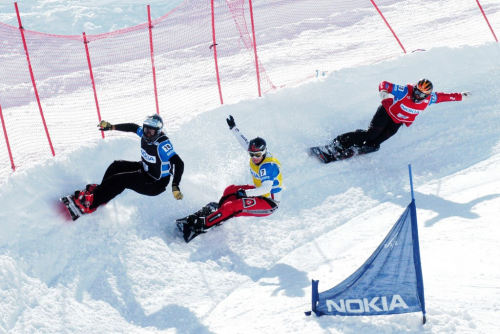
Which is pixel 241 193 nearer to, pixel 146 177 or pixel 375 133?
pixel 146 177

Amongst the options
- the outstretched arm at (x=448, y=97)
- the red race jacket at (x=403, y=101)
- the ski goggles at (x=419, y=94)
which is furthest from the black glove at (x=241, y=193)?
the outstretched arm at (x=448, y=97)

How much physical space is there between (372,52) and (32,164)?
389 inches

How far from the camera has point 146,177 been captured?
7.59 m

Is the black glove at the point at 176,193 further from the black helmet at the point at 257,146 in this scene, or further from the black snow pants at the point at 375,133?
the black snow pants at the point at 375,133

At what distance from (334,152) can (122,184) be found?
3.91m

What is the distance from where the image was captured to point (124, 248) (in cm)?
725

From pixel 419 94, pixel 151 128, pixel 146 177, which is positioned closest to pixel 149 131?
pixel 151 128

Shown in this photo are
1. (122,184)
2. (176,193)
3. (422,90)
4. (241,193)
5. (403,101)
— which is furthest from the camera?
(403,101)

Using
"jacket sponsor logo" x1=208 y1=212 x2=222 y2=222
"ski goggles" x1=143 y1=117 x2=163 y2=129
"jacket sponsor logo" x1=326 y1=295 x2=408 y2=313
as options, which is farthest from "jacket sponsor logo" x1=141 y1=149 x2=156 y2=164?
"jacket sponsor logo" x1=326 y1=295 x2=408 y2=313

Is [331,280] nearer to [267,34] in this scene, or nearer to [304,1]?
[267,34]

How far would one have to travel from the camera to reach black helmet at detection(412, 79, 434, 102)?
9.01 metres

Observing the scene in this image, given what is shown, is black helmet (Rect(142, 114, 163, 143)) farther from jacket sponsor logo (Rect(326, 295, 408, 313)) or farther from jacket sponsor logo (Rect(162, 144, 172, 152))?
jacket sponsor logo (Rect(326, 295, 408, 313))

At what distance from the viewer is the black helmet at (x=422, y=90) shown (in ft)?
29.6

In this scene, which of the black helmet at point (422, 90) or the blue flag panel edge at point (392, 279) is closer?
the blue flag panel edge at point (392, 279)
